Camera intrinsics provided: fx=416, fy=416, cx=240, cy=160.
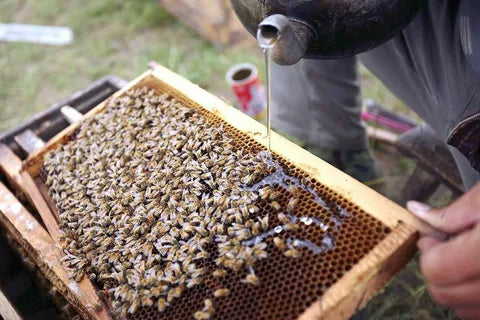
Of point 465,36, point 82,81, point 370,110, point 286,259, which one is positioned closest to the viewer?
point 286,259

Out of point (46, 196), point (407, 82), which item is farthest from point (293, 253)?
point (46, 196)

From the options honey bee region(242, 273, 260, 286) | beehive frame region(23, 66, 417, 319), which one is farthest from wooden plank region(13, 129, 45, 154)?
honey bee region(242, 273, 260, 286)

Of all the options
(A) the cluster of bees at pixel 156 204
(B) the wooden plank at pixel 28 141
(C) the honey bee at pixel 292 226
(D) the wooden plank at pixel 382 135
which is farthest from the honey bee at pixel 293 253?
(D) the wooden plank at pixel 382 135

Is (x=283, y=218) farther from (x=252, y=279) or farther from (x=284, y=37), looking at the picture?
(x=284, y=37)

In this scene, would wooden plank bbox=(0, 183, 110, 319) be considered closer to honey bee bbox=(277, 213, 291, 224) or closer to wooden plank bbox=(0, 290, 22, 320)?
wooden plank bbox=(0, 290, 22, 320)

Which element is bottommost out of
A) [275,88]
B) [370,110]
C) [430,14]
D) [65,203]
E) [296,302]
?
[370,110]

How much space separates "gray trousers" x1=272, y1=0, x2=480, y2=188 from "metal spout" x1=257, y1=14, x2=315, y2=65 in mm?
1065

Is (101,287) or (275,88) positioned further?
(275,88)

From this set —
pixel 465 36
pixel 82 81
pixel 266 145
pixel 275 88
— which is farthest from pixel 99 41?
pixel 465 36

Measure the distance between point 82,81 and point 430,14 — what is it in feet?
19.9

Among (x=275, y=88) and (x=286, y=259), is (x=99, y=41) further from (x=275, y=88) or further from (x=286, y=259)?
(x=286, y=259)

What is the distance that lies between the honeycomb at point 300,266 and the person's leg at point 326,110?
216 centimetres

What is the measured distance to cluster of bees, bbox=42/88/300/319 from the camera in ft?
7.64

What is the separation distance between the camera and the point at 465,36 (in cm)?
262
